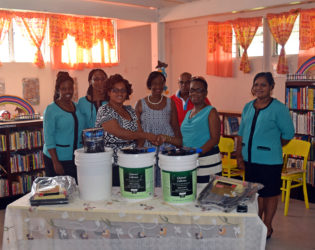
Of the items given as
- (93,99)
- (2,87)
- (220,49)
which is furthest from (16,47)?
(93,99)

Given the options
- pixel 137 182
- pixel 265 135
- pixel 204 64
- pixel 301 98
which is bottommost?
pixel 137 182

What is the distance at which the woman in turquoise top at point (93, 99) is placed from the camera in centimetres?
351

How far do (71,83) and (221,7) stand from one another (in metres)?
2.92

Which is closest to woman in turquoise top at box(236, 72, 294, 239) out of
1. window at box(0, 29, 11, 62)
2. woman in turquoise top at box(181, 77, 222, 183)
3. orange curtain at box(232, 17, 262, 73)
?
woman in turquoise top at box(181, 77, 222, 183)

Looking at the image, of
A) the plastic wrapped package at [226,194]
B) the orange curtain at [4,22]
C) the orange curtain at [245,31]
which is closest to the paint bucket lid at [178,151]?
the plastic wrapped package at [226,194]

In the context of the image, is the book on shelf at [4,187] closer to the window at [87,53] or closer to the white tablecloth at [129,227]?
the window at [87,53]

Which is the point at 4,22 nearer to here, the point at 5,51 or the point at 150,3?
the point at 5,51

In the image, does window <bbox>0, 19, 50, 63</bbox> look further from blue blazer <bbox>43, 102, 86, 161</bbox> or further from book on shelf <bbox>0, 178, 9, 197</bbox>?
blue blazer <bbox>43, 102, 86, 161</bbox>

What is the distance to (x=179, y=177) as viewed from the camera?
2043mm

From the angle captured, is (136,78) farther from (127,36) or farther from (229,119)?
(229,119)

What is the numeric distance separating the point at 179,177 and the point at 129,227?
382 millimetres

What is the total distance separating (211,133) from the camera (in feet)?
9.80

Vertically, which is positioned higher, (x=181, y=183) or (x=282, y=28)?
(x=282, y=28)

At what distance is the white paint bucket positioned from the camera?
2158mm
